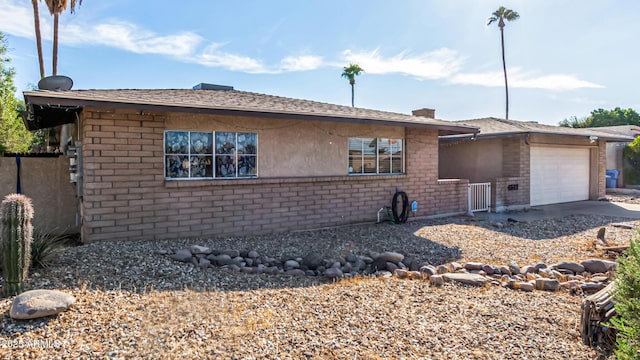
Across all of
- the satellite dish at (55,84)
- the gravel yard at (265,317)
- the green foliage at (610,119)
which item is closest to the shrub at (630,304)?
the gravel yard at (265,317)

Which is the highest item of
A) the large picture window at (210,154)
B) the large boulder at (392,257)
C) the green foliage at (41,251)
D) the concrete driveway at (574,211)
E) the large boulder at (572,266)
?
the large picture window at (210,154)

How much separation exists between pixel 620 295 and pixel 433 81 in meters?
21.6

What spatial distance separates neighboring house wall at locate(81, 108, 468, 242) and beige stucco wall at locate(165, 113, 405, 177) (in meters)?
0.02

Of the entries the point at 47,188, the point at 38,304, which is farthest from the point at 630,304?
the point at 47,188

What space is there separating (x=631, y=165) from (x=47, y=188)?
30.6 meters

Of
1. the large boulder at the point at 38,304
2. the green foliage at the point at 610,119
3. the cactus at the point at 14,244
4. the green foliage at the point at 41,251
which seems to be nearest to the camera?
the large boulder at the point at 38,304

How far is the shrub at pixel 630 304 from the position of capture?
2918 mm

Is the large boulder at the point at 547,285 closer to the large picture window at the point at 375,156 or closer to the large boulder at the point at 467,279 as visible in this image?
the large boulder at the point at 467,279

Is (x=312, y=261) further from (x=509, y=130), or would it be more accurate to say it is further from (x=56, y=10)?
(x=56, y=10)

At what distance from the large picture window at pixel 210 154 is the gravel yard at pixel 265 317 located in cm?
190

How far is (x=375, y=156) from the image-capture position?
1186 cm

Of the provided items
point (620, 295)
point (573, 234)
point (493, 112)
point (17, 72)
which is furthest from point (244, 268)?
point (493, 112)

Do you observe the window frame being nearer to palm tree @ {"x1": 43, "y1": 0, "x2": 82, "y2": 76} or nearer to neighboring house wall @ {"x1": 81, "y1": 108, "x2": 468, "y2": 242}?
neighboring house wall @ {"x1": 81, "y1": 108, "x2": 468, "y2": 242}

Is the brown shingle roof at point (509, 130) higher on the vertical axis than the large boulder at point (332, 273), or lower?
higher
